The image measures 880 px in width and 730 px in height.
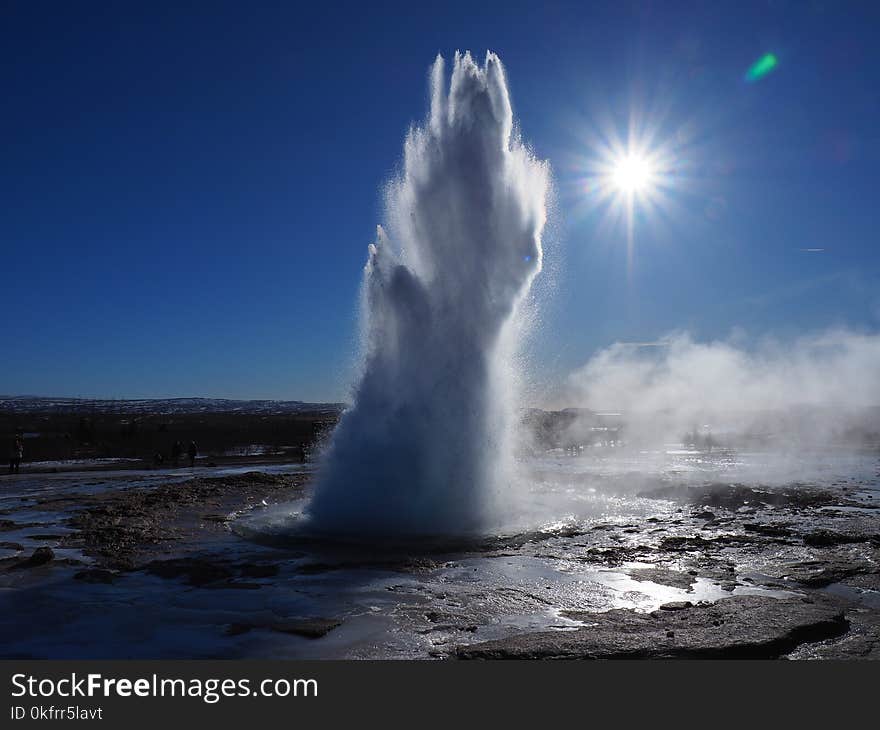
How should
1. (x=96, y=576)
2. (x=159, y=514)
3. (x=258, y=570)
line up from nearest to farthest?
1. (x=96, y=576)
2. (x=258, y=570)
3. (x=159, y=514)

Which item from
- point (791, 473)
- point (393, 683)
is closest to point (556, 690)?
point (393, 683)

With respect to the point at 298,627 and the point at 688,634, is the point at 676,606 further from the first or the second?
the point at 298,627

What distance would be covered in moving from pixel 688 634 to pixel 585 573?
9.08 ft

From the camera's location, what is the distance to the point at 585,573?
336 inches

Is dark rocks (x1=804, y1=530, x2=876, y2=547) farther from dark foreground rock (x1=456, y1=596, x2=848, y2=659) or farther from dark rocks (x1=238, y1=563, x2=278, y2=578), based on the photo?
dark rocks (x1=238, y1=563, x2=278, y2=578)

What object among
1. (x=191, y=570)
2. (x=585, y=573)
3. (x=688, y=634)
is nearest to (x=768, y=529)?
(x=585, y=573)

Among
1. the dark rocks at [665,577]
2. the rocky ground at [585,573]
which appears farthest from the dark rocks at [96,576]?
the dark rocks at [665,577]

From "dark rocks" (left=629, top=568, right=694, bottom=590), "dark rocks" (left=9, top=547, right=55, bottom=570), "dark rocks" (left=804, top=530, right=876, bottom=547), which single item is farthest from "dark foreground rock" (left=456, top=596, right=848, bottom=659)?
"dark rocks" (left=9, top=547, right=55, bottom=570)

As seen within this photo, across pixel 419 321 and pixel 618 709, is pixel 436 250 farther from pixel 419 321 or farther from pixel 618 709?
pixel 618 709

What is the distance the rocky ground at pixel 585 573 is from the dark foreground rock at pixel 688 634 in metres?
0.02

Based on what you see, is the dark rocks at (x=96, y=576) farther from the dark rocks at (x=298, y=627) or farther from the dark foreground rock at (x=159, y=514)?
the dark rocks at (x=298, y=627)

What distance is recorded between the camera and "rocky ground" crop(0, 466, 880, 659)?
5.78 meters

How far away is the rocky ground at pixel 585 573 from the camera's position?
5.78 metres

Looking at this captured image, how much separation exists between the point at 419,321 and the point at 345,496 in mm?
4136
